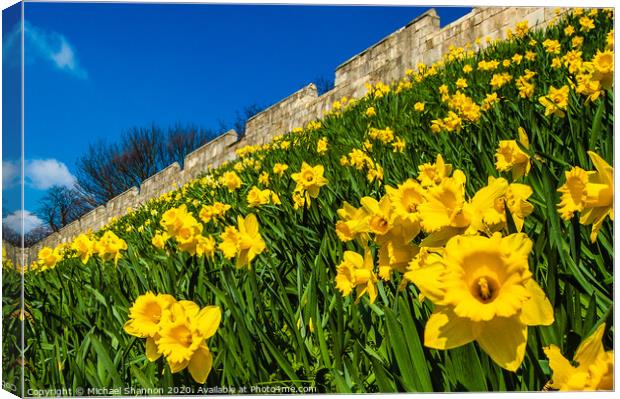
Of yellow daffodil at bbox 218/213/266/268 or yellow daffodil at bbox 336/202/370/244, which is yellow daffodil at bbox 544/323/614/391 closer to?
yellow daffodil at bbox 336/202/370/244

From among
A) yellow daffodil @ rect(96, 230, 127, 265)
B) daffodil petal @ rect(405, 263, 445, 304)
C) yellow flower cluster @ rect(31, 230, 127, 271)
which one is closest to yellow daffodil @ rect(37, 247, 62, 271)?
yellow flower cluster @ rect(31, 230, 127, 271)

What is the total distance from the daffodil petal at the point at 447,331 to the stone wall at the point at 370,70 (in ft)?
11.7

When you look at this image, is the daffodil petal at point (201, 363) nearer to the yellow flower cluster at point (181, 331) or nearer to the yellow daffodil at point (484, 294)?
the yellow flower cluster at point (181, 331)

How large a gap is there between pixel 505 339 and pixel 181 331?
1.25 ft

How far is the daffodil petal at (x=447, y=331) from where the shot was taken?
1.58 ft

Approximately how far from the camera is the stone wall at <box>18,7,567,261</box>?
511 cm

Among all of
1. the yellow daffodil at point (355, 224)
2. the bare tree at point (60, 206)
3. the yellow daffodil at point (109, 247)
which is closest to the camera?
the yellow daffodil at point (355, 224)

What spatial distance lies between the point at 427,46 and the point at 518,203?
5740 millimetres

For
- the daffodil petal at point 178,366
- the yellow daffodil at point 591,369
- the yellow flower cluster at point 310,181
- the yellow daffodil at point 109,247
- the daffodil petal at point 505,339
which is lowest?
the yellow daffodil at point 591,369

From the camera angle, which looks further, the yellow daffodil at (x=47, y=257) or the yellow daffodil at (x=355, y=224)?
the yellow daffodil at (x=47, y=257)

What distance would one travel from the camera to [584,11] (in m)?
3.02

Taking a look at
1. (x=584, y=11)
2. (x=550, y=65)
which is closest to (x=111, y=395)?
(x=550, y=65)

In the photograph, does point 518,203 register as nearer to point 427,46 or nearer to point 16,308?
point 16,308

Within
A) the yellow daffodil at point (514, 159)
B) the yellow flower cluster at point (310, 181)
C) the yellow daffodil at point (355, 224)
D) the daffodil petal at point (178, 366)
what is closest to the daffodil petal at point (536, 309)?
the yellow daffodil at point (355, 224)
